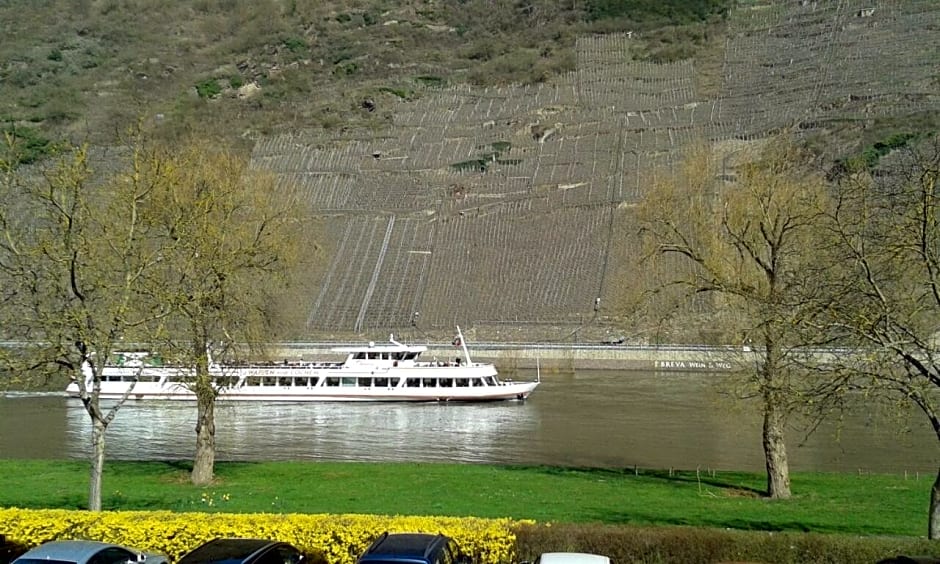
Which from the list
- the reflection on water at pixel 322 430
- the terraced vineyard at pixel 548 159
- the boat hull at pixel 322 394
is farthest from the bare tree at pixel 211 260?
the terraced vineyard at pixel 548 159

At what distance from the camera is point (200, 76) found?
14550 centimetres

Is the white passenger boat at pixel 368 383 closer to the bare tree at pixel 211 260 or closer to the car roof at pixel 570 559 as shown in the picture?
the bare tree at pixel 211 260

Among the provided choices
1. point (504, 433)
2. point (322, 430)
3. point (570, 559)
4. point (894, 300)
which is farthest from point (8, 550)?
point (322, 430)

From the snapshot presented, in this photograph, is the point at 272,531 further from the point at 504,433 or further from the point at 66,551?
the point at 504,433

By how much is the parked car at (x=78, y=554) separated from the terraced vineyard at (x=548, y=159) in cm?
4338

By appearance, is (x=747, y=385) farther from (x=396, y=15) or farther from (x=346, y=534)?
(x=396, y=15)

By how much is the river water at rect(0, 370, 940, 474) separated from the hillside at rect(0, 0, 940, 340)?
5.19 m

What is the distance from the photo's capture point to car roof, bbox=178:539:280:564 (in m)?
10.1

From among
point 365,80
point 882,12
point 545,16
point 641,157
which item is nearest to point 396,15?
point 545,16

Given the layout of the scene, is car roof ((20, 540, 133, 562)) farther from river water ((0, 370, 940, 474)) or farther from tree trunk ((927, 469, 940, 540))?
river water ((0, 370, 940, 474))

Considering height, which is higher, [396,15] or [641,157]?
[396,15]

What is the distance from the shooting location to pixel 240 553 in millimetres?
10219

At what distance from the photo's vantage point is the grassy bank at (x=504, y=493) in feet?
57.4

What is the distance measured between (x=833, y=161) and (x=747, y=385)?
63260mm
